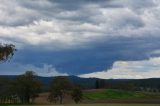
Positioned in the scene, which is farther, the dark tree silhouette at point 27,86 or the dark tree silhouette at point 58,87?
the dark tree silhouette at point 58,87

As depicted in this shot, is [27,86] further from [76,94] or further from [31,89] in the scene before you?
[76,94]

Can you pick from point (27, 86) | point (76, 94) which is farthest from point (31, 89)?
point (76, 94)

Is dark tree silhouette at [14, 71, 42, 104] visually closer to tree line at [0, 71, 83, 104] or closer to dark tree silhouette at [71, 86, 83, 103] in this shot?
tree line at [0, 71, 83, 104]

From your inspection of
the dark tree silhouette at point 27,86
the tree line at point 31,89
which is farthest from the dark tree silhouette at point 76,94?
the dark tree silhouette at point 27,86

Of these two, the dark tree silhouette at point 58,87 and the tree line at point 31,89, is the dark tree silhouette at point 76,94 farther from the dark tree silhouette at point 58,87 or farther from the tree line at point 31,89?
the dark tree silhouette at point 58,87

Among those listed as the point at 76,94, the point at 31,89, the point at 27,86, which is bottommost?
the point at 76,94

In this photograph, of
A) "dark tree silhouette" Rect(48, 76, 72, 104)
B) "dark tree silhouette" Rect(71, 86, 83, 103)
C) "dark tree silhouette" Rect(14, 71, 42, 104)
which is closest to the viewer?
"dark tree silhouette" Rect(14, 71, 42, 104)

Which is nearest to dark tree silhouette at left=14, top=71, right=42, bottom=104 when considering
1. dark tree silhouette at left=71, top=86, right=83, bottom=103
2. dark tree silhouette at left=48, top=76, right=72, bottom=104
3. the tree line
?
the tree line

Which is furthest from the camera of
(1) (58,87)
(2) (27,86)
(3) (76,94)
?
(1) (58,87)

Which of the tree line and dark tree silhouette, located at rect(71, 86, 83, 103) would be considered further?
dark tree silhouette, located at rect(71, 86, 83, 103)

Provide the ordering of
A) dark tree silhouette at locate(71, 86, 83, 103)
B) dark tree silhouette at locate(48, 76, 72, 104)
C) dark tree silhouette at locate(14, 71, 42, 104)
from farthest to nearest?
dark tree silhouette at locate(48, 76, 72, 104) → dark tree silhouette at locate(71, 86, 83, 103) → dark tree silhouette at locate(14, 71, 42, 104)

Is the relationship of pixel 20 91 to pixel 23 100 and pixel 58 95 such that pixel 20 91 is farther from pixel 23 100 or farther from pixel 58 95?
pixel 58 95

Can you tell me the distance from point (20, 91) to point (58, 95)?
2112cm

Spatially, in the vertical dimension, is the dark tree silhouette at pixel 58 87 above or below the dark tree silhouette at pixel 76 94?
above
